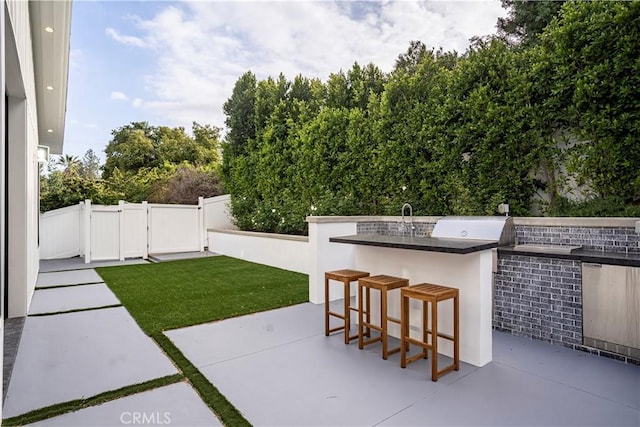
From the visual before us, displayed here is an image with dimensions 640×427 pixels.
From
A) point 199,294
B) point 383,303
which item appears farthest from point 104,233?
point 383,303

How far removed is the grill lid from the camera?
3.90 meters

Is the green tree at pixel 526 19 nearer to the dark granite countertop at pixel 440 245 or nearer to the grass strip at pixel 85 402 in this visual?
the dark granite countertop at pixel 440 245

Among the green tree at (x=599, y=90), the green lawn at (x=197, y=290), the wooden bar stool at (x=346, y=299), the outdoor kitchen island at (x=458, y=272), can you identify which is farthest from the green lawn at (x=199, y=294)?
the green tree at (x=599, y=90)

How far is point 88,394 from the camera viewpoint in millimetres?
2520

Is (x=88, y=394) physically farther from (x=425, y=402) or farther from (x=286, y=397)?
(x=425, y=402)

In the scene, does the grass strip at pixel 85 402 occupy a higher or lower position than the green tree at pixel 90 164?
lower

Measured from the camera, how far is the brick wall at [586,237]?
330 centimetres

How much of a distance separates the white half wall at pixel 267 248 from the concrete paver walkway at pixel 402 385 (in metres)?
3.45

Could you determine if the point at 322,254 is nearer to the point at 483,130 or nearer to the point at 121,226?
the point at 483,130

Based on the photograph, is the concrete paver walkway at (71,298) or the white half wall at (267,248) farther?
the white half wall at (267,248)

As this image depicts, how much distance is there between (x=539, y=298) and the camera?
11.5ft

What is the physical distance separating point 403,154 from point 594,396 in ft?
13.4

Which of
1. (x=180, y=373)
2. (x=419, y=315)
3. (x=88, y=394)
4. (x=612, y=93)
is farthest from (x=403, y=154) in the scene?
(x=88, y=394)

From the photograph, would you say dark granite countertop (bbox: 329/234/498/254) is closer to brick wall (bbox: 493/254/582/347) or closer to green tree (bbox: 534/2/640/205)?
brick wall (bbox: 493/254/582/347)
